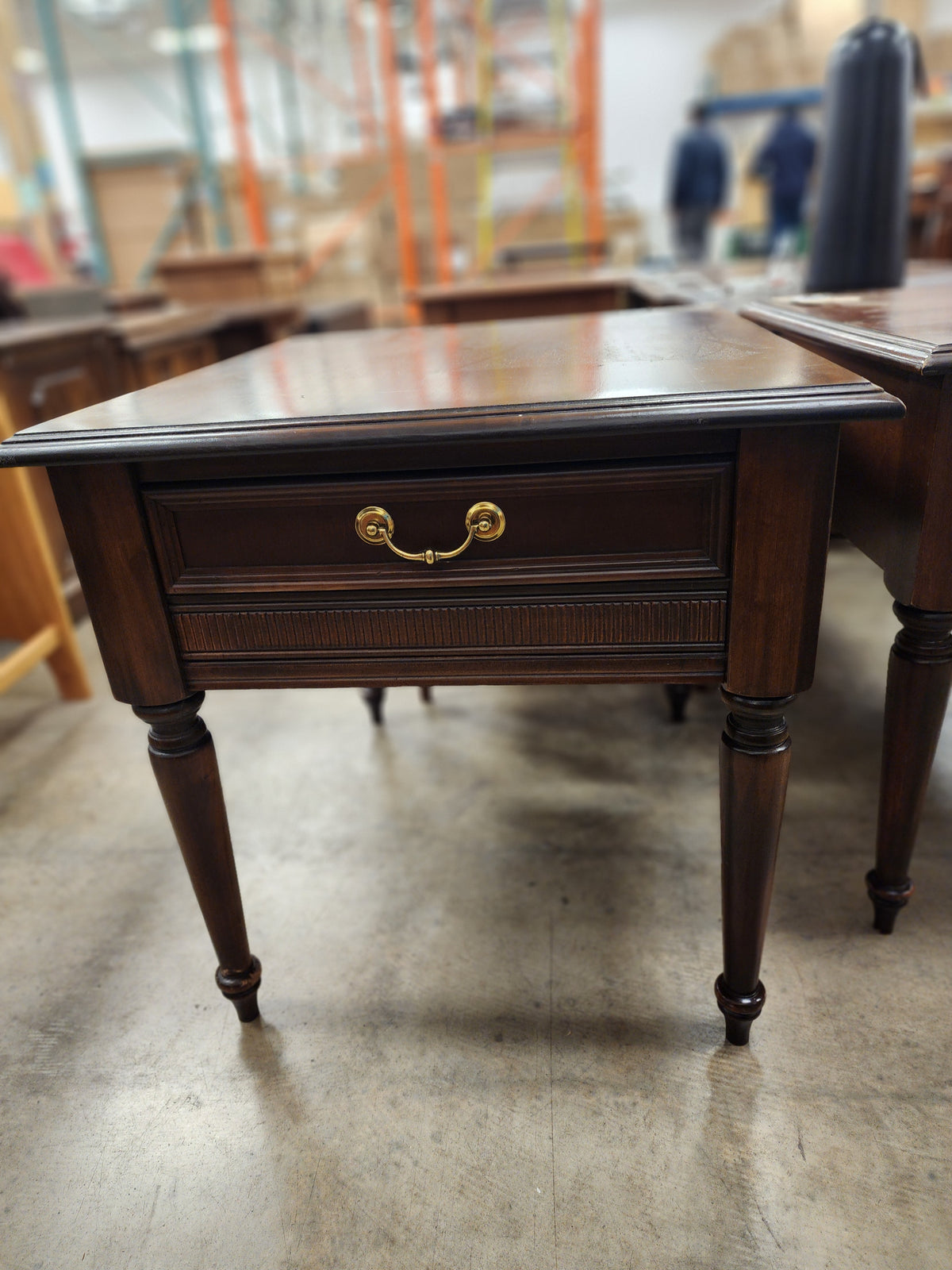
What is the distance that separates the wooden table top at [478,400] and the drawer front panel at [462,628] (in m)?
0.17

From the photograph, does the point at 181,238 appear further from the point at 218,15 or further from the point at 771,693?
the point at 771,693

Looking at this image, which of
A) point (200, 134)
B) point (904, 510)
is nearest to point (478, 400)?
point (904, 510)

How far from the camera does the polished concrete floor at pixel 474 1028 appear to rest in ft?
2.73

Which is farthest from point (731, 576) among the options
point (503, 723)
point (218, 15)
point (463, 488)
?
point (218, 15)

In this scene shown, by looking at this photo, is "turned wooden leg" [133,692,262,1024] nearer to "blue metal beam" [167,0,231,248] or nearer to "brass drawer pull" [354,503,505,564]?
"brass drawer pull" [354,503,505,564]

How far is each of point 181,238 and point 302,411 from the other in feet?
19.1

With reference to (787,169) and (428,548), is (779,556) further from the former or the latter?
(787,169)

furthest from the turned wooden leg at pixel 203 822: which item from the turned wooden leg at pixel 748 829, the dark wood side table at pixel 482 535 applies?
the turned wooden leg at pixel 748 829

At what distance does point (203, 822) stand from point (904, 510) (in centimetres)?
84

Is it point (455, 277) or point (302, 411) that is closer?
point (302, 411)

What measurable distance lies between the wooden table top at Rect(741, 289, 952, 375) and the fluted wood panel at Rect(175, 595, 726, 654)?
1.00 ft

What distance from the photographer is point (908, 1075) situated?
95 cm

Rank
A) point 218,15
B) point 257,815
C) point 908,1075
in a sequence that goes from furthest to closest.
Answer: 1. point 218,15
2. point 257,815
3. point 908,1075

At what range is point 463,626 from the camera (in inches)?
31.9
